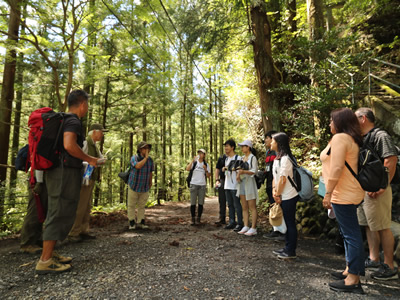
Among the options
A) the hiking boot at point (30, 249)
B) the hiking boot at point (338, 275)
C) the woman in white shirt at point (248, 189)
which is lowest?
the hiking boot at point (338, 275)

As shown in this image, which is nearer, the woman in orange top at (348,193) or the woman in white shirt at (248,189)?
the woman in orange top at (348,193)

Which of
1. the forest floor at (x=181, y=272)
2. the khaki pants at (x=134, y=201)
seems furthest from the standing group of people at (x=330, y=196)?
the khaki pants at (x=134, y=201)

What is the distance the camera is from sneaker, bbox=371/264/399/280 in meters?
2.93

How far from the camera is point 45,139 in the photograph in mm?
2934

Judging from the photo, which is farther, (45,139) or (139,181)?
(139,181)

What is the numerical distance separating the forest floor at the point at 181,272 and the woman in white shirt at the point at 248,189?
0.48m

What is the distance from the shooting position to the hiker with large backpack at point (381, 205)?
117 inches

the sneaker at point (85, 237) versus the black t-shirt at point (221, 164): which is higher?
the black t-shirt at point (221, 164)

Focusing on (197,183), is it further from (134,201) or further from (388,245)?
(388,245)

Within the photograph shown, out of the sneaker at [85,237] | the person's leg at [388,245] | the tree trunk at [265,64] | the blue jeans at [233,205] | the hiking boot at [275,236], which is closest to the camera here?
the person's leg at [388,245]

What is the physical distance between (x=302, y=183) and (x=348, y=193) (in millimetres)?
1074

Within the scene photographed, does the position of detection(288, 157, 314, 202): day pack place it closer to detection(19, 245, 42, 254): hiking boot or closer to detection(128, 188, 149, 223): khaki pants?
detection(128, 188, 149, 223): khaki pants

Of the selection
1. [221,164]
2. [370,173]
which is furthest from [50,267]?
[221,164]

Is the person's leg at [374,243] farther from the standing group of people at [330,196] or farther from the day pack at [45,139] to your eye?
the day pack at [45,139]
